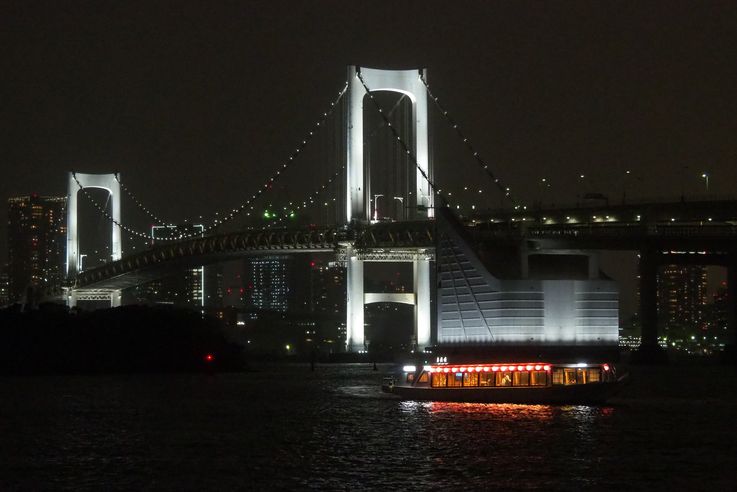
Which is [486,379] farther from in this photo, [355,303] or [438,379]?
[355,303]

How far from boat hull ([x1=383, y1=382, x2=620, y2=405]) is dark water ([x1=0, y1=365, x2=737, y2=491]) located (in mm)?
834

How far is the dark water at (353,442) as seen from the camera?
27.1 metres

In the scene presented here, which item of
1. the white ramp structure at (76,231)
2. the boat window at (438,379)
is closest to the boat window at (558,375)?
the boat window at (438,379)

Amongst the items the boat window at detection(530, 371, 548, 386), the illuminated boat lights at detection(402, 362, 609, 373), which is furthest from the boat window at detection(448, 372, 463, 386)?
the boat window at detection(530, 371, 548, 386)

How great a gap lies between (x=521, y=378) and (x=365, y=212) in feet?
97.5

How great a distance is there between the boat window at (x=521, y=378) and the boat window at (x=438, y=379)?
7.47 ft

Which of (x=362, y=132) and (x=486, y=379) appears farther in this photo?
(x=362, y=132)

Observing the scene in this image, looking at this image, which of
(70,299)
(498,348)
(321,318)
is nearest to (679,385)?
(498,348)

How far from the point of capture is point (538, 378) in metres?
43.5

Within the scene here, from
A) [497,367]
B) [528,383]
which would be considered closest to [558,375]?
[528,383]

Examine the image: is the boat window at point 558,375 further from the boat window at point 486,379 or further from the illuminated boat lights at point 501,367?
the boat window at point 486,379

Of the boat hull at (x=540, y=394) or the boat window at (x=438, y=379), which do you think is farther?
the boat window at (x=438, y=379)

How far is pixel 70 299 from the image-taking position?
314 ft

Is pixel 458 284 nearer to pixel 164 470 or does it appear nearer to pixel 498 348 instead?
pixel 498 348
